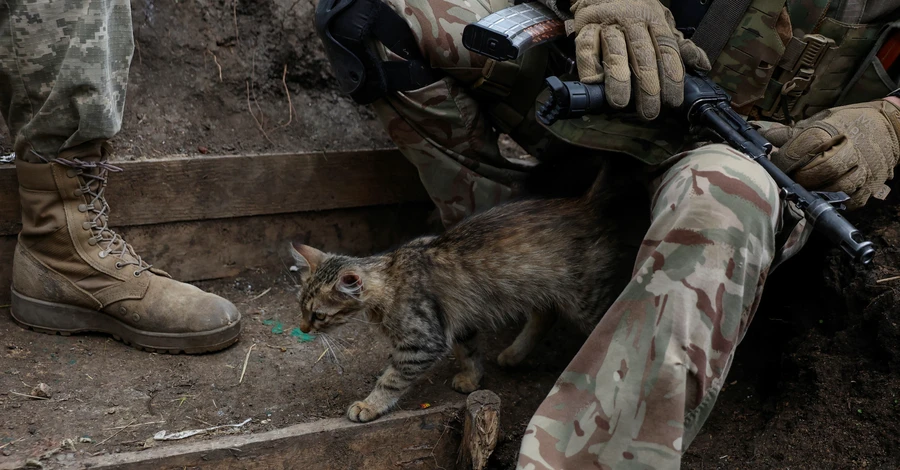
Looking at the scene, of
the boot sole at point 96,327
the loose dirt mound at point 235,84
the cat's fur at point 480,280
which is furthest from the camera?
the loose dirt mound at point 235,84

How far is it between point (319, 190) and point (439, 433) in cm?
148

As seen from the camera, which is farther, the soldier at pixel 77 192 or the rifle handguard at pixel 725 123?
the soldier at pixel 77 192

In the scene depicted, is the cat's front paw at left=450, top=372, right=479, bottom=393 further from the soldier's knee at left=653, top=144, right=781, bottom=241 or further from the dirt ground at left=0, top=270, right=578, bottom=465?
the soldier's knee at left=653, top=144, right=781, bottom=241

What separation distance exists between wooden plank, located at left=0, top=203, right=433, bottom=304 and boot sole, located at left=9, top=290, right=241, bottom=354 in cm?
32

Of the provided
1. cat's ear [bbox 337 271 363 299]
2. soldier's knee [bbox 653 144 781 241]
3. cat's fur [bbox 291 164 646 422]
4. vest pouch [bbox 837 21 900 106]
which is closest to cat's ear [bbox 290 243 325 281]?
cat's fur [bbox 291 164 646 422]

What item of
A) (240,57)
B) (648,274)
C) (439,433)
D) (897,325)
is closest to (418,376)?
(439,433)

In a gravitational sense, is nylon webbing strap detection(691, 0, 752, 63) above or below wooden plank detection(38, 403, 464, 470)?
above

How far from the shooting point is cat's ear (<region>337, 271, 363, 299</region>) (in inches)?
109

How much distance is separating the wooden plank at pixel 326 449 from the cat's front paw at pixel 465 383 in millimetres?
314

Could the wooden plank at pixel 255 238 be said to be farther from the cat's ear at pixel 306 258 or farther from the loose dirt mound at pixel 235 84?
the cat's ear at pixel 306 258

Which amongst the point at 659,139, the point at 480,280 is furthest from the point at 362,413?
the point at 659,139

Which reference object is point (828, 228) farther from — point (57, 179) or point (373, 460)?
point (57, 179)

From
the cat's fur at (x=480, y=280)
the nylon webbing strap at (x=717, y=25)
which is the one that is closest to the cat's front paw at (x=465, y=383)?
the cat's fur at (x=480, y=280)

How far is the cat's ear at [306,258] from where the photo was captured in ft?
10.1
